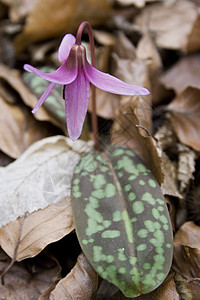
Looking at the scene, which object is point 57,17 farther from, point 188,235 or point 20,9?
point 188,235

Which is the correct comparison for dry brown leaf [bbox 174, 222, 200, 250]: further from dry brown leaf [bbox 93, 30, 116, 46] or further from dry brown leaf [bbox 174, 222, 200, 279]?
dry brown leaf [bbox 93, 30, 116, 46]

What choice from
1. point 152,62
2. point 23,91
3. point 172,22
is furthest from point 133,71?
point 172,22

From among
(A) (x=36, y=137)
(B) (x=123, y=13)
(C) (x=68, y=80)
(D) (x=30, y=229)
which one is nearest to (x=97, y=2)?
(B) (x=123, y=13)

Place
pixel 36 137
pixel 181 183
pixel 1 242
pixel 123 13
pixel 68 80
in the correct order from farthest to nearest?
pixel 123 13
pixel 36 137
pixel 181 183
pixel 1 242
pixel 68 80

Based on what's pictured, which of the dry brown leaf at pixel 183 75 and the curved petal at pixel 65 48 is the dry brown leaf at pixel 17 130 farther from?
the dry brown leaf at pixel 183 75

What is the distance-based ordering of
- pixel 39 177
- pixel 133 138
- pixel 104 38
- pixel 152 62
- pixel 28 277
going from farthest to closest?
pixel 104 38 → pixel 152 62 → pixel 133 138 → pixel 39 177 → pixel 28 277

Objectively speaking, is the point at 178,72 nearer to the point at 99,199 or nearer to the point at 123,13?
the point at 123,13
